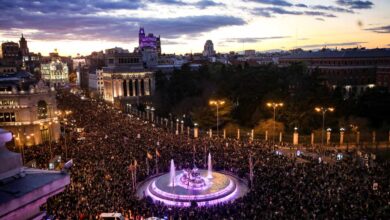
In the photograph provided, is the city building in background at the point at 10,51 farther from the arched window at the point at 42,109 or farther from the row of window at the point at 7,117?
the row of window at the point at 7,117

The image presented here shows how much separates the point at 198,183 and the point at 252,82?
3275 centimetres

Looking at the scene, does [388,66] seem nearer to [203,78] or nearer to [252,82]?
[252,82]

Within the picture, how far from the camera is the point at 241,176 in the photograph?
29.2 metres

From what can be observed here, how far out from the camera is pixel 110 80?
10669 centimetres

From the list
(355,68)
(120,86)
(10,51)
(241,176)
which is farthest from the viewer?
(10,51)

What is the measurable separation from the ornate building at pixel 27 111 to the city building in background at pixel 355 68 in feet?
172

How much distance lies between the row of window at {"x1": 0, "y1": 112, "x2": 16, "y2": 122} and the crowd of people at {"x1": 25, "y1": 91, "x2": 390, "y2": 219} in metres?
11.1

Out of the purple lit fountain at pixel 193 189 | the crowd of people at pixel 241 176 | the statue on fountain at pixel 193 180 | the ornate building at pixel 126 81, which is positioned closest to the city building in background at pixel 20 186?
the crowd of people at pixel 241 176

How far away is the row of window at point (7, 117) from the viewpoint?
45.2m

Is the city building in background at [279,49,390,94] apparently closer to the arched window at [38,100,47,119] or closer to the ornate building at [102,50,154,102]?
the ornate building at [102,50,154,102]

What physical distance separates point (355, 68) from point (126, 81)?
221ft

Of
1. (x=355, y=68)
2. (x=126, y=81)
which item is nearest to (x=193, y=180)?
(x=355, y=68)

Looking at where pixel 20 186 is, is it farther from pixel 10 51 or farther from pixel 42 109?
pixel 10 51

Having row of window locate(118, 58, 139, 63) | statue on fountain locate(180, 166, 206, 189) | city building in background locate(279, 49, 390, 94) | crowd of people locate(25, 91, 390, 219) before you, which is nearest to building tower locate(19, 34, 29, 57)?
row of window locate(118, 58, 139, 63)
